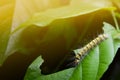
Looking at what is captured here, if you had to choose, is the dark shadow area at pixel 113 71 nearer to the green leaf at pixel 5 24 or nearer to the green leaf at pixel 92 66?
the green leaf at pixel 92 66

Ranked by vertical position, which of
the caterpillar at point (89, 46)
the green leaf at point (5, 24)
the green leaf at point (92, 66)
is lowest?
the green leaf at point (92, 66)

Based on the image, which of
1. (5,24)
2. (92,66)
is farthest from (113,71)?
(5,24)

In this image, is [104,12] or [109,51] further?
[104,12]

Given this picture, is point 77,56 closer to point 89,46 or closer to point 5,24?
point 89,46

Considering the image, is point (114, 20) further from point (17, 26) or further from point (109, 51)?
point (17, 26)

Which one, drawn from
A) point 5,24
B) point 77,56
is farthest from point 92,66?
point 5,24

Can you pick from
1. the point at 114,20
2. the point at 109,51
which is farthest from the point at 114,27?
the point at 109,51

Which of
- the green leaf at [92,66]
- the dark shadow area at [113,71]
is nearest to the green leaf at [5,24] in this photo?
the green leaf at [92,66]

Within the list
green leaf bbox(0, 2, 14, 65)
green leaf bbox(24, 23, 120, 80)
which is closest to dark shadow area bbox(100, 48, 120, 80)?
green leaf bbox(24, 23, 120, 80)

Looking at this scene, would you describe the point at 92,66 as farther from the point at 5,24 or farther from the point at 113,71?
the point at 5,24
